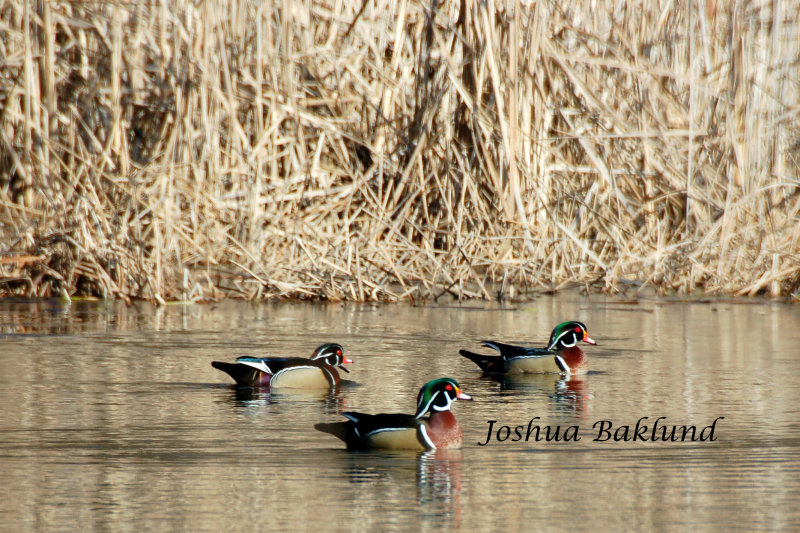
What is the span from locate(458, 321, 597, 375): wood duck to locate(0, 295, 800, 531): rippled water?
15 centimetres

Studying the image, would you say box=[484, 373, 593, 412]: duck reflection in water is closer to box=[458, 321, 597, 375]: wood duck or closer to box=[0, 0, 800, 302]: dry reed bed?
box=[458, 321, 597, 375]: wood duck

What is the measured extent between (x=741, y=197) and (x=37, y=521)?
33.0 ft

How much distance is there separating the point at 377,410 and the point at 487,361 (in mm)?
1693

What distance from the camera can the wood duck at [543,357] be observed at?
348 inches

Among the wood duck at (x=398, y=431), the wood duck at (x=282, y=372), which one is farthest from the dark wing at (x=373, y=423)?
the wood duck at (x=282, y=372)

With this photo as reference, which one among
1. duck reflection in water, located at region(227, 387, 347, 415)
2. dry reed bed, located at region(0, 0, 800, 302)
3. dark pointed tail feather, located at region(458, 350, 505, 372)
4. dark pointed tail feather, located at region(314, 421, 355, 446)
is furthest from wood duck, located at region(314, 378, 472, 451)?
dry reed bed, located at region(0, 0, 800, 302)

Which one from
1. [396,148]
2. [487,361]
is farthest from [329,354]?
[396,148]

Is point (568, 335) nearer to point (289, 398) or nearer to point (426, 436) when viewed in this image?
point (289, 398)

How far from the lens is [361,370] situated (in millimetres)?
8859

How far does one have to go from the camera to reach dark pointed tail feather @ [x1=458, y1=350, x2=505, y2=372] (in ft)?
29.1

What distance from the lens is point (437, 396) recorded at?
6.30m

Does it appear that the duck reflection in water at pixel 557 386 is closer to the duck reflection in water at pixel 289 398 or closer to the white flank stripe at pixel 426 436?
the duck reflection in water at pixel 289 398

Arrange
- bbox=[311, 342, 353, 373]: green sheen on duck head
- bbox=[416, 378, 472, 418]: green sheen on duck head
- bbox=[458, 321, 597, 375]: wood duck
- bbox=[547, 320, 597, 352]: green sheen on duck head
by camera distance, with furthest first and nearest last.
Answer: bbox=[547, 320, 597, 352]: green sheen on duck head → bbox=[458, 321, 597, 375]: wood duck → bbox=[311, 342, 353, 373]: green sheen on duck head → bbox=[416, 378, 472, 418]: green sheen on duck head

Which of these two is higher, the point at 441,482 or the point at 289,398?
the point at 289,398
